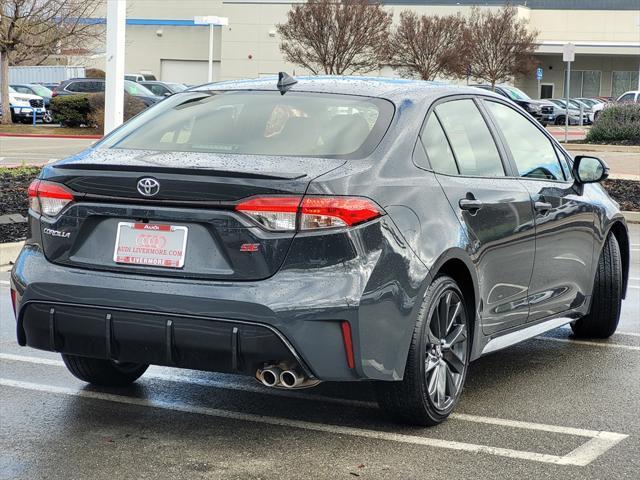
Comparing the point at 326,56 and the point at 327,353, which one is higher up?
the point at 326,56

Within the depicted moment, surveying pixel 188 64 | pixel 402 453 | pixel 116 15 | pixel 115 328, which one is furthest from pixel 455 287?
pixel 188 64

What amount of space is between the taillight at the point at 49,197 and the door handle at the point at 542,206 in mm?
2583

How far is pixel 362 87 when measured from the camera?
578 centimetres

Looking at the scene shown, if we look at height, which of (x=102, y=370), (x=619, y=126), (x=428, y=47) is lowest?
(x=102, y=370)

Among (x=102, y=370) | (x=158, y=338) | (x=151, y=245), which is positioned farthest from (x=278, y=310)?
(x=102, y=370)

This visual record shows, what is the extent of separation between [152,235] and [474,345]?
5.90ft

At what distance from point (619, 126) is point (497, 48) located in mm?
23780

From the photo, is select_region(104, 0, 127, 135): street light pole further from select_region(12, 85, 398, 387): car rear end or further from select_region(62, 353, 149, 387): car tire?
select_region(12, 85, 398, 387): car rear end

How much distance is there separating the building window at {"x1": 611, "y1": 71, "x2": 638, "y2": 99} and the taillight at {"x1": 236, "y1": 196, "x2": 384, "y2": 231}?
70.1 m

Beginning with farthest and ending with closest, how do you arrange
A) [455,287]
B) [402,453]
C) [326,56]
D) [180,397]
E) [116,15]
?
[326,56], [116,15], [180,397], [455,287], [402,453]

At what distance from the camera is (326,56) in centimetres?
4938

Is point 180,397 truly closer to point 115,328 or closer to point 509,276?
point 115,328

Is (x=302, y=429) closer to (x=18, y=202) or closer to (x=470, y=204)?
(x=470, y=204)

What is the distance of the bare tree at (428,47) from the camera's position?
53312mm
